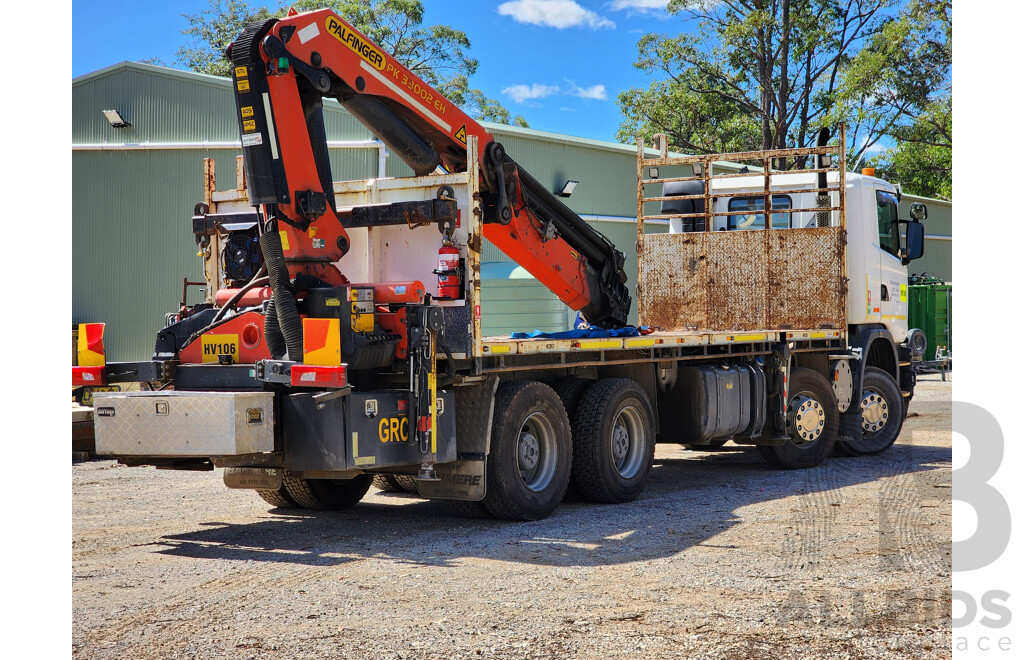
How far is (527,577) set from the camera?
658 centimetres

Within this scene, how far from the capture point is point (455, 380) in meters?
8.09

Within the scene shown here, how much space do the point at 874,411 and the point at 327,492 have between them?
23.5 feet

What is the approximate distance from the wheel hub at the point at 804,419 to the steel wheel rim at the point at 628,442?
8.39 ft

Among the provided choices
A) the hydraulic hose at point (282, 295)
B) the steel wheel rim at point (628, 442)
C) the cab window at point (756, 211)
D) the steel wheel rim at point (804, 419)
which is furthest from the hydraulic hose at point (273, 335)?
the cab window at point (756, 211)

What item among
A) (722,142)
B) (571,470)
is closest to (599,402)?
(571,470)

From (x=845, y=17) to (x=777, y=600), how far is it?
3381 centimetres

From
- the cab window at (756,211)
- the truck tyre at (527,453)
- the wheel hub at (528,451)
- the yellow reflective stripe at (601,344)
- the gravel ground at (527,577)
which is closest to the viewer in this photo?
the gravel ground at (527,577)

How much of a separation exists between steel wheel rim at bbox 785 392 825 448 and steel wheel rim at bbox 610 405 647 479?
256 cm

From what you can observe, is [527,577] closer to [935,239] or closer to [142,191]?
[142,191]

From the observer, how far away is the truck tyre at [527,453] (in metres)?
8.33

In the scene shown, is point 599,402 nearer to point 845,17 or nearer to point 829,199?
point 829,199

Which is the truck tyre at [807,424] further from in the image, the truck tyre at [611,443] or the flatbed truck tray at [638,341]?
the truck tyre at [611,443]

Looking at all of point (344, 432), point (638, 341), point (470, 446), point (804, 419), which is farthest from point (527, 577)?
point (804, 419)

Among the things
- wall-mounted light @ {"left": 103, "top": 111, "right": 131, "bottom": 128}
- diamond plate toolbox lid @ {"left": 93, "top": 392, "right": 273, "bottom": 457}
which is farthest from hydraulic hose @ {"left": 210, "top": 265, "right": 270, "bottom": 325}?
wall-mounted light @ {"left": 103, "top": 111, "right": 131, "bottom": 128}
